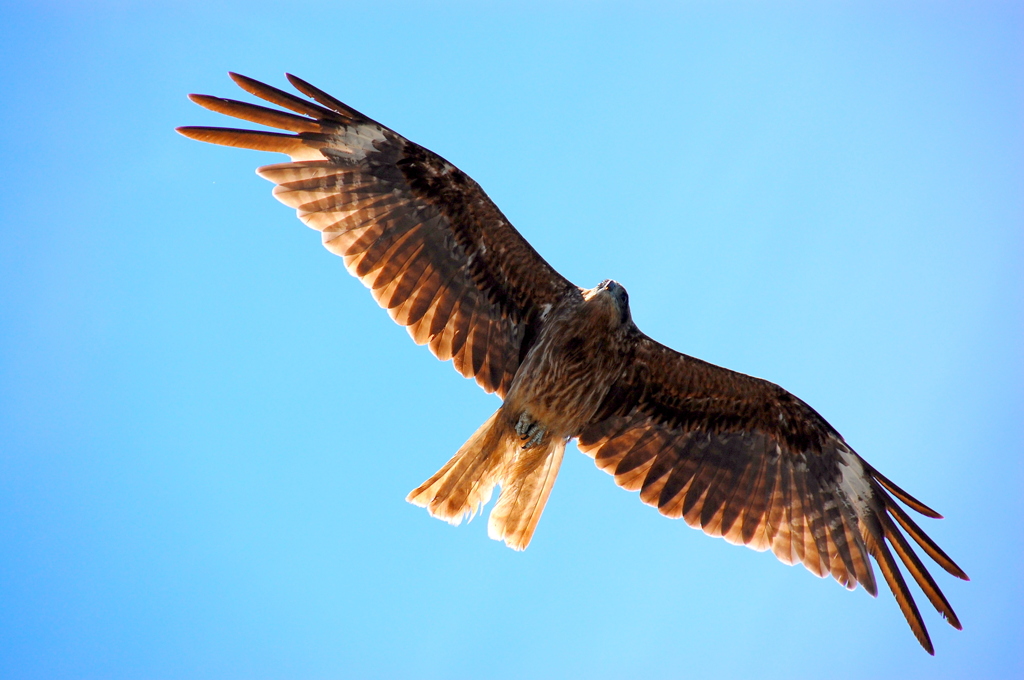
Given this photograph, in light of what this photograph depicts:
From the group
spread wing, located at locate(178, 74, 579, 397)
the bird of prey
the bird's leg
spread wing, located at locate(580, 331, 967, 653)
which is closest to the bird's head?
the bird of prey

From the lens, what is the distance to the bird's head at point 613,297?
6.41m

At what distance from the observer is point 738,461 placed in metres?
7.00

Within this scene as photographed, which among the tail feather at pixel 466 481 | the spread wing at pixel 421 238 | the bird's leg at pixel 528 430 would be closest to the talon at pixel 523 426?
the bird's leg at pixel 528 430

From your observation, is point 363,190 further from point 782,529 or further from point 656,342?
point 782,529

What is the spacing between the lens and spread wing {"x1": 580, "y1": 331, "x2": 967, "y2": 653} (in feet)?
22.3

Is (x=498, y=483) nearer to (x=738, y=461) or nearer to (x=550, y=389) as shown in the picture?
(x=550, y=389)

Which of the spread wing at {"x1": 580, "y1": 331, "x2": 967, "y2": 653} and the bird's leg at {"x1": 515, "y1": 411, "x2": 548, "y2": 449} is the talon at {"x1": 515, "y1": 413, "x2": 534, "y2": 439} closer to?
the bird's leg at {"x1": 515, "y1": 411, "x2": 548, "y2": 449}

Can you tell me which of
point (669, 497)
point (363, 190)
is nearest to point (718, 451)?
point (669, 497)

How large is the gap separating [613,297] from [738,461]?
1.89 m

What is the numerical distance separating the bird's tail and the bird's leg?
0.14 feet

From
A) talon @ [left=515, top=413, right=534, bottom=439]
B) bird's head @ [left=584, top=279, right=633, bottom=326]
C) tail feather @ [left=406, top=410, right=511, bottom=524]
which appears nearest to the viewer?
tail feather @ [left=406, top=410, right=511, bottom=524]

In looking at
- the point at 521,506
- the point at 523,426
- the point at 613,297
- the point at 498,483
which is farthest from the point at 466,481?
the point at 613,297

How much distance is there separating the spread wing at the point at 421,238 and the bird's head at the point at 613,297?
25cm

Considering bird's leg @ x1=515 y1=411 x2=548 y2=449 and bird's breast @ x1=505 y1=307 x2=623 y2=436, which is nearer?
bird's breast @ x1=505 y1=307 x2=623 y2=436
